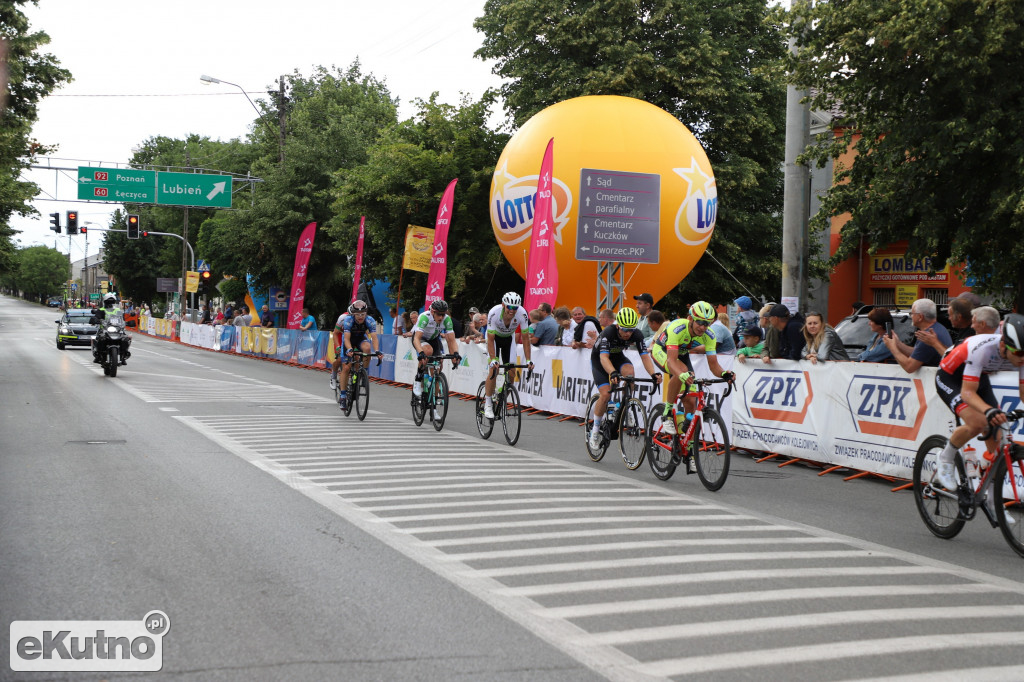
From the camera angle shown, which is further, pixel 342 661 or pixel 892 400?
pixel 892 400

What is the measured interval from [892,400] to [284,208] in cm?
3444

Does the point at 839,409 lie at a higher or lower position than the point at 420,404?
higher

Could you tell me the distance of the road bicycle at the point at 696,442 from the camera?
9.14m

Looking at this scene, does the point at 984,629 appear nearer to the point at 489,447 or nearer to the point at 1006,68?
the point at 489,447

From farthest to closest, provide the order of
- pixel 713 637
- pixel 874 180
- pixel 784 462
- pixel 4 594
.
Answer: pixel 874 180
pixel 784 462
pixel 4 594
pixel 713 637

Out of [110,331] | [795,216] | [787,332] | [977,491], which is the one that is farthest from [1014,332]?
[110,331]

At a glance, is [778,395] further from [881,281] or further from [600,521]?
[881,281]

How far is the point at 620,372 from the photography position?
416 inches

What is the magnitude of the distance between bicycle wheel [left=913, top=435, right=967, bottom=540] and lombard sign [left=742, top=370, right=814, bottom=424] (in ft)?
12.6

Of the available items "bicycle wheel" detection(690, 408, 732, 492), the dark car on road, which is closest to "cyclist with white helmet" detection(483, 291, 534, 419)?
"bicycle wheel" detection(690, 408, 732, 492)

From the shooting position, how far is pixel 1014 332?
6457 millimetres

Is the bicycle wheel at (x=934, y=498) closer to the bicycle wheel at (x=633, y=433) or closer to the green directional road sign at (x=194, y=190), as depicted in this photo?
the bicycle wheel at (x=633, y=433)

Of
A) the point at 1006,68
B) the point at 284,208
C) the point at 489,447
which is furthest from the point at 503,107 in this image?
the point at 489,447

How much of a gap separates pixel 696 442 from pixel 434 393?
211 inches
